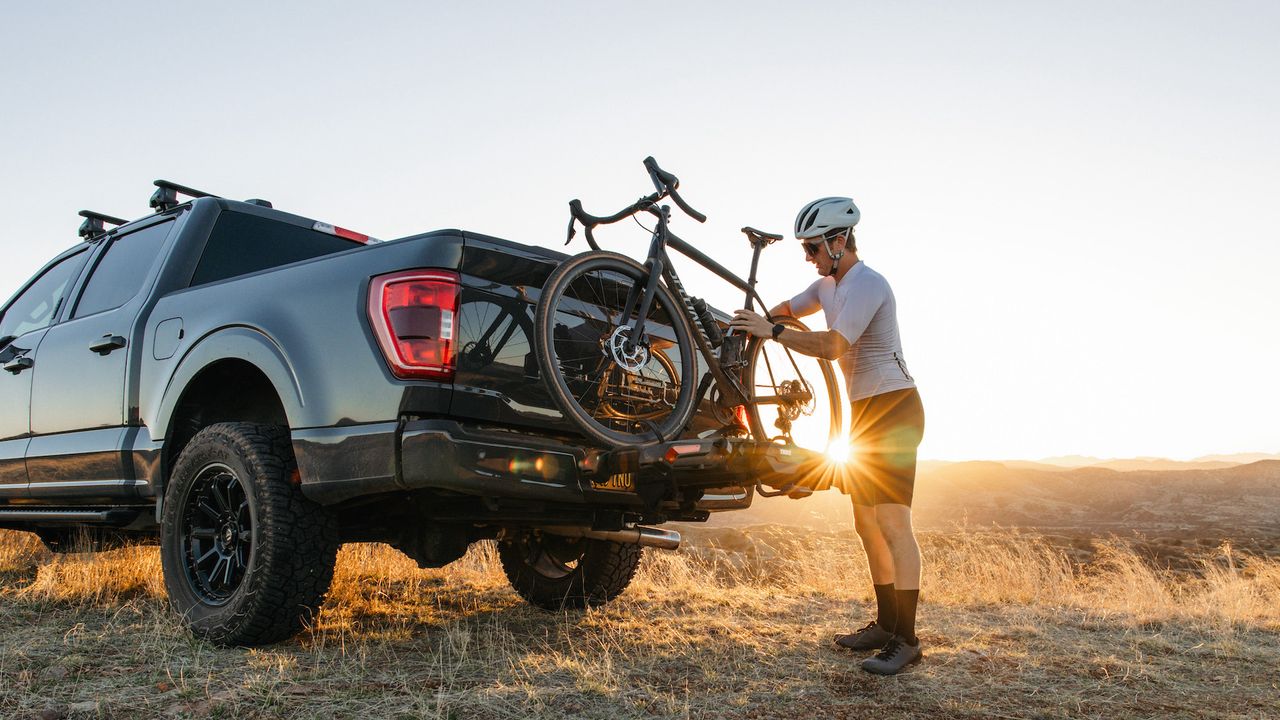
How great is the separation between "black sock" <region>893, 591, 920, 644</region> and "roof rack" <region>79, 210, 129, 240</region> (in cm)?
521

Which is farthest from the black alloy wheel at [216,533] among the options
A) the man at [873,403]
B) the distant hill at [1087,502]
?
the distant hill at [1087,502]

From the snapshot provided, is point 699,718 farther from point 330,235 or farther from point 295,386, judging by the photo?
point 330,235

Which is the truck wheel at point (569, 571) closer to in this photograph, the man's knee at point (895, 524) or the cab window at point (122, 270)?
the man's knee at point (895, 524)

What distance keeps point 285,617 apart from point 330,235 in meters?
2.68

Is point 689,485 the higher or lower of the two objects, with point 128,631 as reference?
higher

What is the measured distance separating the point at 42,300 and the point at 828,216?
5.02 m

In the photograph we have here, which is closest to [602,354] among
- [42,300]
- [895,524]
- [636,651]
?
[636,651]

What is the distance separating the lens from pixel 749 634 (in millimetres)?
4500

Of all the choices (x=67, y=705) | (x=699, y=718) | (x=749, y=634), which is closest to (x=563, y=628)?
(x=749, y=634)

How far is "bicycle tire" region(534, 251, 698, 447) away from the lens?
11.3 feet

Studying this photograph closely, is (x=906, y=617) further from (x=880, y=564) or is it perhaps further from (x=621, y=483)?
(x=621, y=483)

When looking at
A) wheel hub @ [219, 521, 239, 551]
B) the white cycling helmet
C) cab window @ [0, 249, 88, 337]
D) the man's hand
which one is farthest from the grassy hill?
the white cycling helmet

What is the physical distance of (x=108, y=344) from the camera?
4.63 metres

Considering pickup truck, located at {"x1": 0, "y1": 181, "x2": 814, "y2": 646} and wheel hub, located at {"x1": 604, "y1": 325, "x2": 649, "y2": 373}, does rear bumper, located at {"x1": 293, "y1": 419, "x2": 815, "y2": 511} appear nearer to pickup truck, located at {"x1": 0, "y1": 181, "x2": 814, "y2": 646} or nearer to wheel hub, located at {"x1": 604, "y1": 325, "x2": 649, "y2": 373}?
pickup truck, located at {"x1": 0, "y1": 181, "x2": 814, "y2": 646}
